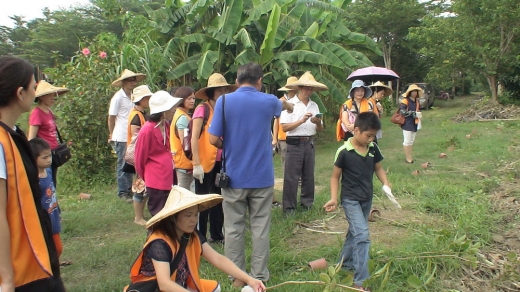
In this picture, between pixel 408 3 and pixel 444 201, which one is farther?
pixel 408 3

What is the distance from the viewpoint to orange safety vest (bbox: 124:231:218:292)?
2504mm

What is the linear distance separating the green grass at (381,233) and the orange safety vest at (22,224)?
1861mm

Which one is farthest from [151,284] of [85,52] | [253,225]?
[85,52]

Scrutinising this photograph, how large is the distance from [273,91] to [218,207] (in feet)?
25.3

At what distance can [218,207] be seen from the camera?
4578 mm

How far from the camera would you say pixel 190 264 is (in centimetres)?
263

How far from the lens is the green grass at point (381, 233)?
3785mm

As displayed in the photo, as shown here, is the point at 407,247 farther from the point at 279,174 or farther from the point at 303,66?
the point at 303,66

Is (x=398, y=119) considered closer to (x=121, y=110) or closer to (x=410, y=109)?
(x=410, y=109)

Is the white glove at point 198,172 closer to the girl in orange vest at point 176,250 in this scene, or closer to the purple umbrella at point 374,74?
the girl in orange vest at point 176,250

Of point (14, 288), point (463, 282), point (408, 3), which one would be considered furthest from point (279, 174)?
point (408, 3)

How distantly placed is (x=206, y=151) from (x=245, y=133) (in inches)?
35.5

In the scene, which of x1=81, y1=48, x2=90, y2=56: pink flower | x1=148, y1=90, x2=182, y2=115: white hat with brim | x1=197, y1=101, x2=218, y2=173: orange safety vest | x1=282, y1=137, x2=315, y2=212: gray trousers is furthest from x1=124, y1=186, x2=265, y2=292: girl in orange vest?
x1=81, y1=48, x2=90, y2=56: pink flower

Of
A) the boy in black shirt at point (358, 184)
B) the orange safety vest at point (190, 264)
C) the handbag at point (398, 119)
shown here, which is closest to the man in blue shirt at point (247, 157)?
the boy in black shirt at point (358, 184)
